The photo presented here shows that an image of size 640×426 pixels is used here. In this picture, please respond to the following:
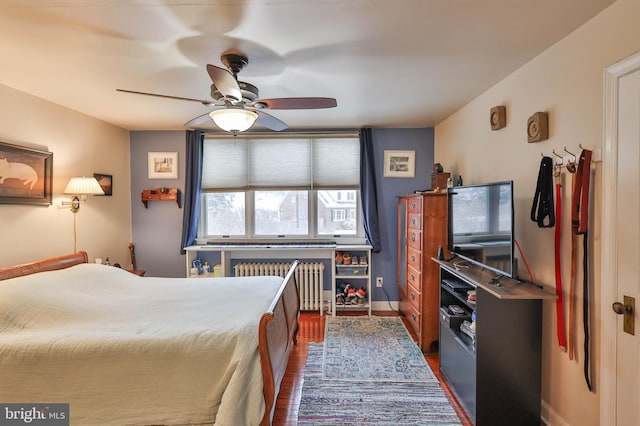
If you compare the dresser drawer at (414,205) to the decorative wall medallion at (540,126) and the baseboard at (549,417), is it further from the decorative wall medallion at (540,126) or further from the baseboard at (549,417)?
the baseboard at (549,417)

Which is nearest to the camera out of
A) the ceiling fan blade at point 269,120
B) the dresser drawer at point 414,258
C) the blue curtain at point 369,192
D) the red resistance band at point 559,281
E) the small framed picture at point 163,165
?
the red resistance band at point 559,281

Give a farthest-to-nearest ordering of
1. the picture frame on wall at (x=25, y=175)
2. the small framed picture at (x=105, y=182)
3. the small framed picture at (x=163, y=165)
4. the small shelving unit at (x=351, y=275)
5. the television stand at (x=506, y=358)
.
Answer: the small framed picture at (x=163, y=165) → the small shelving unit at (x=351, y=275) → the small framed picture at (x=105, y=182) → the picture frame on wall at (x=25, y=175) → the television stand at (x=506, y=358)

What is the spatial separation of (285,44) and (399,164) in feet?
8.16

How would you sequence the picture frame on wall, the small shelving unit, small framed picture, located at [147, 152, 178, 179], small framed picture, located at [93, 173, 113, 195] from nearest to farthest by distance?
the picture frame on wall < small framed picture, located at [93, 173, 113, 195] < the small shelving unit < small framed picture, located at [147, 152, 178, 179]

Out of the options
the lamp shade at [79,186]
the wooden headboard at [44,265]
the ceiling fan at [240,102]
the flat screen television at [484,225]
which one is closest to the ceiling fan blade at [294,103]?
the ceiling fan at [240,102]

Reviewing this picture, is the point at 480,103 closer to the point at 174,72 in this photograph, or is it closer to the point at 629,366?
the point at 629,366

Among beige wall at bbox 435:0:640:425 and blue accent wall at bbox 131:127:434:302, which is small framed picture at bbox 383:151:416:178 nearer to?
blue accent wall at bbox 131:127:434:302

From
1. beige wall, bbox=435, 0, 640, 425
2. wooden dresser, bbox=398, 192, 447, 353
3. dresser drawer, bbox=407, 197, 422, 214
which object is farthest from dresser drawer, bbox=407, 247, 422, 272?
beige wall, bbox=435, 0, 640, 425

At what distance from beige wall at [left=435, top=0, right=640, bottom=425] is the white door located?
0.07 m

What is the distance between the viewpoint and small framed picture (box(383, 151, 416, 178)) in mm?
3891

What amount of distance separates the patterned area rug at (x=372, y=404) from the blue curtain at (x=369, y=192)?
1812mm

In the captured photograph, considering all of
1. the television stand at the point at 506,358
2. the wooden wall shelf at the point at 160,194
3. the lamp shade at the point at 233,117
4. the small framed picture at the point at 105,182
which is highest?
the lamp shade at the point at 233,117

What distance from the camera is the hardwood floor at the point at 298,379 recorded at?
6.61 feet

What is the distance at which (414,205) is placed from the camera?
3152 millimetres
